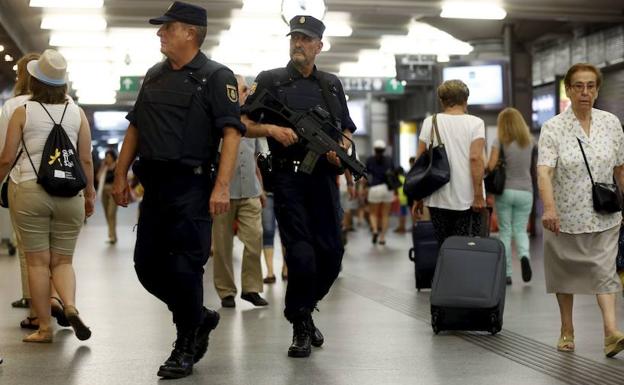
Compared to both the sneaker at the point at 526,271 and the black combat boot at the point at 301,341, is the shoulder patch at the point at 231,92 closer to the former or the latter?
the black combat boot at the point at 301,341

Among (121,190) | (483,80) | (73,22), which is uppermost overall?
(73,22)

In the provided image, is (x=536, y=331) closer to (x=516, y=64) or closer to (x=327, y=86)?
Answer: (x=327, y=86)

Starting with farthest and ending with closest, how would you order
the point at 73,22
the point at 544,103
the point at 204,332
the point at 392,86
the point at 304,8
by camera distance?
the point at 392,86 < the point at 544,103 < the point at 73,22 < the point at 304,8 < the point at 204,332

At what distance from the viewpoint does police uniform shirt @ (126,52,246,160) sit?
221 inches

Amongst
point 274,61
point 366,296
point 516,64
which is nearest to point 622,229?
point 366,296

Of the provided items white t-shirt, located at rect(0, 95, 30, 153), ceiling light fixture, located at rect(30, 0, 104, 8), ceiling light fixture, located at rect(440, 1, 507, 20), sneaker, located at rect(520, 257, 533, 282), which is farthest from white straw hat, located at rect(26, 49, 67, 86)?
ceiling light fixture, located at rect(440, 1, 507, 20)

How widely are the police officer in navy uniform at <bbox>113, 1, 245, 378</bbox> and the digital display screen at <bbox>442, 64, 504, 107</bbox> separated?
1389cm

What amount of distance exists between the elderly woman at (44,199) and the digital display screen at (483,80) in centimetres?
1292

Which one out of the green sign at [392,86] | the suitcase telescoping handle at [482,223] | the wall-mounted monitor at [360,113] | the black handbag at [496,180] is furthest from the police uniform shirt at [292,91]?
the wall-mounted monitor at [360,113]

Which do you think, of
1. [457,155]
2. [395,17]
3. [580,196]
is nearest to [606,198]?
[580,196]

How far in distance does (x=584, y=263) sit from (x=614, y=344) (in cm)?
49

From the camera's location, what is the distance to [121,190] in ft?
19.1

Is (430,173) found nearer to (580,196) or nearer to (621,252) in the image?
(621,252)

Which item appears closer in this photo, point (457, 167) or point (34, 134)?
point (34, 134)
